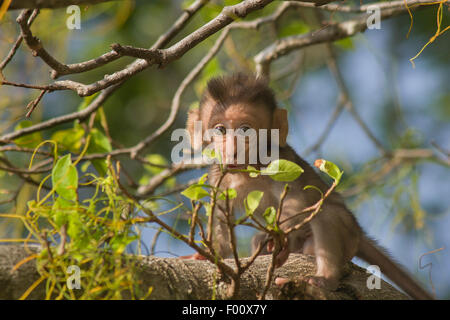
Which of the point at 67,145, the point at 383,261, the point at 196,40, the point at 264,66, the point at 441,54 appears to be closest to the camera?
the point at 196,40

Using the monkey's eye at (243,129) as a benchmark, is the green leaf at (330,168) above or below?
below

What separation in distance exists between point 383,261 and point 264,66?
157 centimetres

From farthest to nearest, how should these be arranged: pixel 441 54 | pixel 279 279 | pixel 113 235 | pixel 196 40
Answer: pixel 441 54 → pixel 279 279 → pixel 196 40 → pixel 113 235

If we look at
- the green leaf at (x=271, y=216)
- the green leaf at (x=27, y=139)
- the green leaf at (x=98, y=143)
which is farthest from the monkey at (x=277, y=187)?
the green leaf at (x=27, y=139)

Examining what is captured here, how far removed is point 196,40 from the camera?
2.14 meters

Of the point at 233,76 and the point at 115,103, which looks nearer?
the point at 233,76

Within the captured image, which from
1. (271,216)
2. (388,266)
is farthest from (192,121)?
(271,216)

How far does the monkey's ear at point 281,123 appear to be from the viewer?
10.9 feet

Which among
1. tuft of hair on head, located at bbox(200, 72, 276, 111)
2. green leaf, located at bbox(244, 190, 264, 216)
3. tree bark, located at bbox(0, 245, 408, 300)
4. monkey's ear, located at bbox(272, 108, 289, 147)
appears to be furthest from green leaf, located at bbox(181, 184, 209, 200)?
monkey's ear, located at bbox(272, 108, 289, 147)

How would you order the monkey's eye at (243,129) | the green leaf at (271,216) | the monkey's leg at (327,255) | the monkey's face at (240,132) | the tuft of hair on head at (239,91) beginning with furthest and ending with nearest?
the tuft of hair on head at (239,91) → the monkey's eye at (243,129) → the monkey's face at (240,132) → the monkey's leg at (327,255) → the green leaf at (271,216)

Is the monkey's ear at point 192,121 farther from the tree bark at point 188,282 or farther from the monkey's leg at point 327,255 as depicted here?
the tree bark at point 188,282

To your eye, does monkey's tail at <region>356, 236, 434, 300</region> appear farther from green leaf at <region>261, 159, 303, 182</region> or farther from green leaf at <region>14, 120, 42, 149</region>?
green leaf at <region>14, 120, 42, 149</region>

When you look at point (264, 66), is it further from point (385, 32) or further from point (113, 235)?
point (385, 32)
